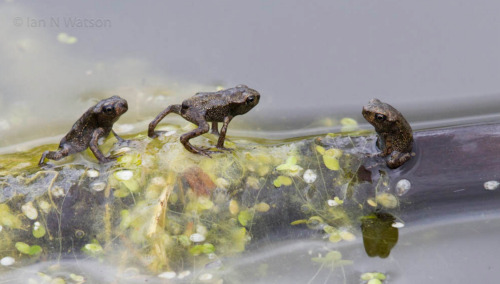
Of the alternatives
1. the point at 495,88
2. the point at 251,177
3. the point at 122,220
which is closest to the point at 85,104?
the point at 122,220

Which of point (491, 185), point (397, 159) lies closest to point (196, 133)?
point (397, 159)

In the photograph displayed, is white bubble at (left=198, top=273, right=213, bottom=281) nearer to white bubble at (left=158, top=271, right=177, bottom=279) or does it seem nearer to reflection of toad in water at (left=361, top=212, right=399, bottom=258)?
white bubble at (left=158, top=271, right=177, bottom=279)

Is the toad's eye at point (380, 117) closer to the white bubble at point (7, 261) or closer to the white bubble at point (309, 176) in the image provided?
the white bubble at point (309, 176)

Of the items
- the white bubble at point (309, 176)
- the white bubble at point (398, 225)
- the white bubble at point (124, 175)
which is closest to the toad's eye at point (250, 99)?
the white bubble at point (309, 176)

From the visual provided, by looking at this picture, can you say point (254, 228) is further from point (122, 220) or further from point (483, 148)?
point (483, 148)

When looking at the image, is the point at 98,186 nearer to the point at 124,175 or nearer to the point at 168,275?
the point at 124,175
